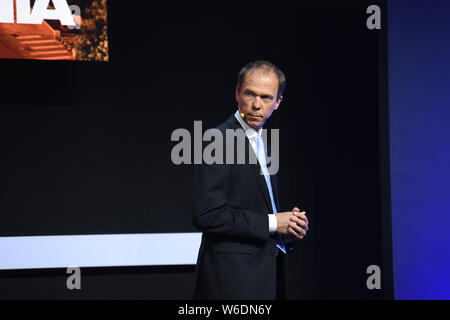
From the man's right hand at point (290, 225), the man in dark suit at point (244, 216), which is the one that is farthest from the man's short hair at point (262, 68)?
the man's right hand at point (290, 225)

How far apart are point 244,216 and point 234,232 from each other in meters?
0.06

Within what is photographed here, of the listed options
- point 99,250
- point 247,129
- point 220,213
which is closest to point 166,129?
Answer: point 99,250

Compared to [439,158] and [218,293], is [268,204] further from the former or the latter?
[439,158]

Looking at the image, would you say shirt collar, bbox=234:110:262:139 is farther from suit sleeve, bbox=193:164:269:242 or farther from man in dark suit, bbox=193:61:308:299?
suit sleeve, bbox=193:164:269:242

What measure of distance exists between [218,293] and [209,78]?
233 centimetres

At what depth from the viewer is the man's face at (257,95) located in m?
1.53

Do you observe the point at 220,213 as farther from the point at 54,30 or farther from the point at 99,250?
the point at 54,30

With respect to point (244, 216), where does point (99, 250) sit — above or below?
below

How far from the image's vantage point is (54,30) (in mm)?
3236

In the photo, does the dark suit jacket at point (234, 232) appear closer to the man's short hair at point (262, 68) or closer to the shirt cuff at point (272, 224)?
the shirt cuff at point (272, 224)

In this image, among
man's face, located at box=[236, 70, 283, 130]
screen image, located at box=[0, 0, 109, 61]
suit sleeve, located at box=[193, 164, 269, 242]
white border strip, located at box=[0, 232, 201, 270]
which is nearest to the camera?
suit sleeve, located at box=[193, 164, 269, 242]

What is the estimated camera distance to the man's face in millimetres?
1528

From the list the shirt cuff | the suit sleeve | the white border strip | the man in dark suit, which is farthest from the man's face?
the white border strip

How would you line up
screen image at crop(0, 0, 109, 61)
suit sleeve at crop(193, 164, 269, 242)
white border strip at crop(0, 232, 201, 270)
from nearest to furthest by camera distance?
suit sleeve at crop(193, 164, 269, 242), screen image at crop(0, 0, 109, 61), white border strip at crop(0, 232, 201, 270)
